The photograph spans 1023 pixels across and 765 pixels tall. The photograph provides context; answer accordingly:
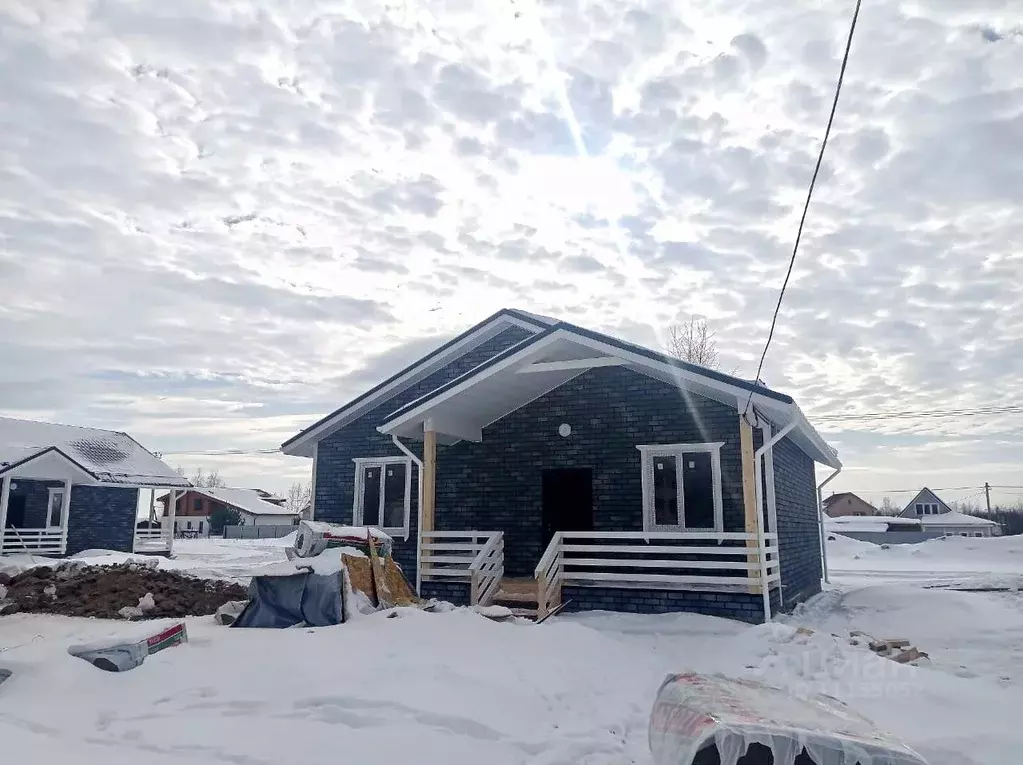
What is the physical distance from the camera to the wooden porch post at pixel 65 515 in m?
24.8

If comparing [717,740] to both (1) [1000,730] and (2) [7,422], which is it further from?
(2) [7,422]

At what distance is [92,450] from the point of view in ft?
91.7

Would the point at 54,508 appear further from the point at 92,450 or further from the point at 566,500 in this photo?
the point at 566,500

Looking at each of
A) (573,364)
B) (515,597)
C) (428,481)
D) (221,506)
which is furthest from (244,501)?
(573,364)

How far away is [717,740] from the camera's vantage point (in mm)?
4066

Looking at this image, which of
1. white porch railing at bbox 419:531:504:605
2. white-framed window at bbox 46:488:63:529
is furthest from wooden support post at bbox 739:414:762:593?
white-framed window at bbox 46:488:63:529

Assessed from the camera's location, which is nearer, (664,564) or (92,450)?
(664,564)

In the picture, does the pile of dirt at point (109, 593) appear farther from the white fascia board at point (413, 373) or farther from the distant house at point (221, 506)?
the distant house at point (221, 506)

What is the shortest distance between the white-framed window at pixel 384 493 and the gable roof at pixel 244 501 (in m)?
51.8

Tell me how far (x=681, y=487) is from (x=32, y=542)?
22078mm

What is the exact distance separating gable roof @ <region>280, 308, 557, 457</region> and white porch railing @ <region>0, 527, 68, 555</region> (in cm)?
1250

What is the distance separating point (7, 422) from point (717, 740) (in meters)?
31.4

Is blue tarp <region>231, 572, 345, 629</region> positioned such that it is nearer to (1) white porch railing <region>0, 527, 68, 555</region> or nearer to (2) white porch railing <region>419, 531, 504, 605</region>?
(2) white porch railing <region>419, 531, 504, 605</region>

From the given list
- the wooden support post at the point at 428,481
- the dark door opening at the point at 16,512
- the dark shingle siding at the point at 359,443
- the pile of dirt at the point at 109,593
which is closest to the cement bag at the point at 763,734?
the wooden support post at the point at 428,481
